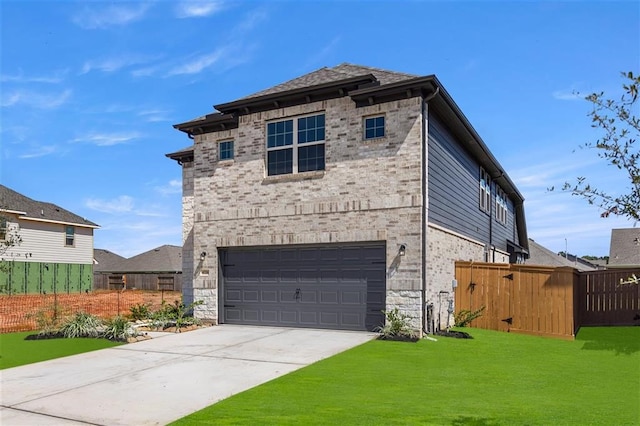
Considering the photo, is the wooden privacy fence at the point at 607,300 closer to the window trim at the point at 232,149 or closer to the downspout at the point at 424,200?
the downspout at the point at 424,200

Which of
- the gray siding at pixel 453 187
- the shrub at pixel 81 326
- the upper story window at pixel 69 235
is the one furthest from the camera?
the upper story window at pixel 69 235

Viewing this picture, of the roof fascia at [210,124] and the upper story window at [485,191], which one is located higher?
the roof fascia at [210,124]

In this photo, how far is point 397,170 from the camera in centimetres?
1324

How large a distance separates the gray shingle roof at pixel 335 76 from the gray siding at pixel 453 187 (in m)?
1.77

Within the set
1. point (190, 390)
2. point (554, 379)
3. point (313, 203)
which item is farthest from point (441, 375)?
point (313, 203)

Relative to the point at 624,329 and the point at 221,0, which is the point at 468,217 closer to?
the point at 624,329

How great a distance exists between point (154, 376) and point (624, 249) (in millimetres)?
36536

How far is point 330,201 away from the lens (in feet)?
46.3

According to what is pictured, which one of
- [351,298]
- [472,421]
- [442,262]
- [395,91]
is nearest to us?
[472,421]

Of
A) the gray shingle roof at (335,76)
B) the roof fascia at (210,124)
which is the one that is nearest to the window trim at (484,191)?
the gray shingle roof at (335,76)

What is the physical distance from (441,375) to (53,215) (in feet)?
114

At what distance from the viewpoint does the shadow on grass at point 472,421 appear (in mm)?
5570

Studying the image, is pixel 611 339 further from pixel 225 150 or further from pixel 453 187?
pixel 225 150

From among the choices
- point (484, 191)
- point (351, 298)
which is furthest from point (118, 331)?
point (484, 191)
